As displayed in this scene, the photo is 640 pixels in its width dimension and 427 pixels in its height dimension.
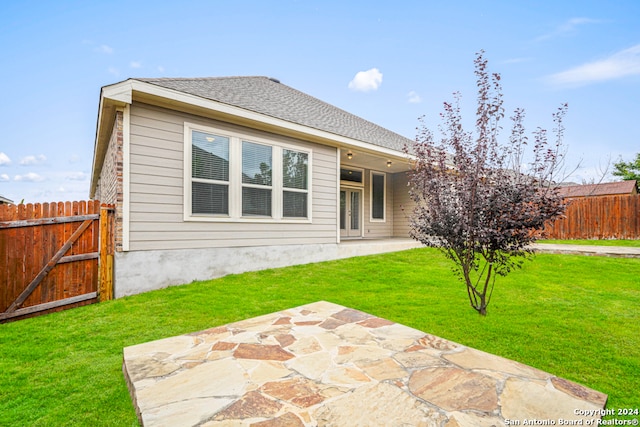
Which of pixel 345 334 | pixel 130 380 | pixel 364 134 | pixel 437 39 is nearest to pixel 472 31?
pixel 437 39

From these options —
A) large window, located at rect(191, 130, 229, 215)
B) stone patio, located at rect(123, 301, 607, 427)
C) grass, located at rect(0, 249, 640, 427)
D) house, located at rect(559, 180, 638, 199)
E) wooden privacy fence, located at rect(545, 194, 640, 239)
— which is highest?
house, located at rect(559, 180, 638, 199)

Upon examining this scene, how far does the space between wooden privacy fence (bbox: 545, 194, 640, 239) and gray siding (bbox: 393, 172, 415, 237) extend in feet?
16.1

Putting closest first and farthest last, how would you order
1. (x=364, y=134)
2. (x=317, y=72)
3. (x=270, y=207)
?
(x=270, y=207), (x=364, y=134), (x=317, y=72)

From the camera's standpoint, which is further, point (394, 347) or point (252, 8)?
point (252, 8)

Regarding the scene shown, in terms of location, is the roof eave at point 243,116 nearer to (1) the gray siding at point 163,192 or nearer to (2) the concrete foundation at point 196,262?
(1) the gray siding at point 163,192

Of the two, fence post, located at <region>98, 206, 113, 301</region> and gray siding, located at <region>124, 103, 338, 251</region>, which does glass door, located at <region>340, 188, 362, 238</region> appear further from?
fence post, located at <region>98, 206, 113, 301</region>

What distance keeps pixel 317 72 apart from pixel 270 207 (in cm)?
979

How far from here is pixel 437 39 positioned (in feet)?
32.9

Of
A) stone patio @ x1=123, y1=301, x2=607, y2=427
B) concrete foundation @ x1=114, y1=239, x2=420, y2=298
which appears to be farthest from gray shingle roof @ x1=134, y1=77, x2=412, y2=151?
stone patio @ x1=123, y1=301, x2=607, y2=427

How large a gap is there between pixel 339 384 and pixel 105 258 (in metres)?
4.69

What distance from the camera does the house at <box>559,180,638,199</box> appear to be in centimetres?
2122

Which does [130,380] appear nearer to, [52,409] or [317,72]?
[52,409]

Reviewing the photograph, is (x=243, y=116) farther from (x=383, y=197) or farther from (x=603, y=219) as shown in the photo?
(x=603, y=219)

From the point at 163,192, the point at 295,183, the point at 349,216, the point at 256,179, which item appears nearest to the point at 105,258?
the point at 163,192
